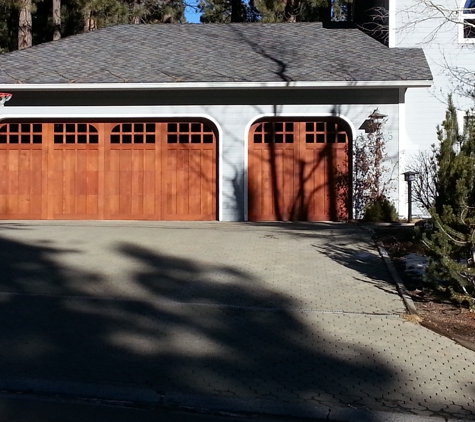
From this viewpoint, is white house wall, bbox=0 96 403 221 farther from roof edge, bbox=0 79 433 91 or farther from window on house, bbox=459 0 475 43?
window on house, bbox=459 0 475 43

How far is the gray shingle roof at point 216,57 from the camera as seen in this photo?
17266 millimetres

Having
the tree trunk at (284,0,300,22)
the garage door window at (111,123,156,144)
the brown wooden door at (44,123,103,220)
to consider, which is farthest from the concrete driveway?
the tree trunk at (284,0,300,22)

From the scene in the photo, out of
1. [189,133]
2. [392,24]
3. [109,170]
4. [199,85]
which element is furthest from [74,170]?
[392,24]

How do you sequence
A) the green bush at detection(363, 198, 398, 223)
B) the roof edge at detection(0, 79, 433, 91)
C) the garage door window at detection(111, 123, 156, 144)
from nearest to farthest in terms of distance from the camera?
the roof edge at detection(0, 79, 433, 91) < the green bush at detection(363, 198, 398, 223) < the garage door window at detection(111, 123, 156, 144)

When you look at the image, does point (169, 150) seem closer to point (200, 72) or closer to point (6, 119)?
point (200, 72)

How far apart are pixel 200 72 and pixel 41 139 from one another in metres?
4.07

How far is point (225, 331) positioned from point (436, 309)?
2725mm

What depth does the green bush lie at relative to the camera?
17.2m

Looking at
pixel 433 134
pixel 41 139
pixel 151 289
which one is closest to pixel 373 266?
pixel 151 289

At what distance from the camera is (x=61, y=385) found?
666 centimetres

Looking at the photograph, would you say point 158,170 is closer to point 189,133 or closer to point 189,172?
point 189,172

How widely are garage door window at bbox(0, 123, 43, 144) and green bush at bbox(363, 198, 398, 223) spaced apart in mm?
7797

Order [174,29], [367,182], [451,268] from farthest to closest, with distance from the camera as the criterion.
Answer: [174,29], [367,182], [451,268]

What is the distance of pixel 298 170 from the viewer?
58.3ft
